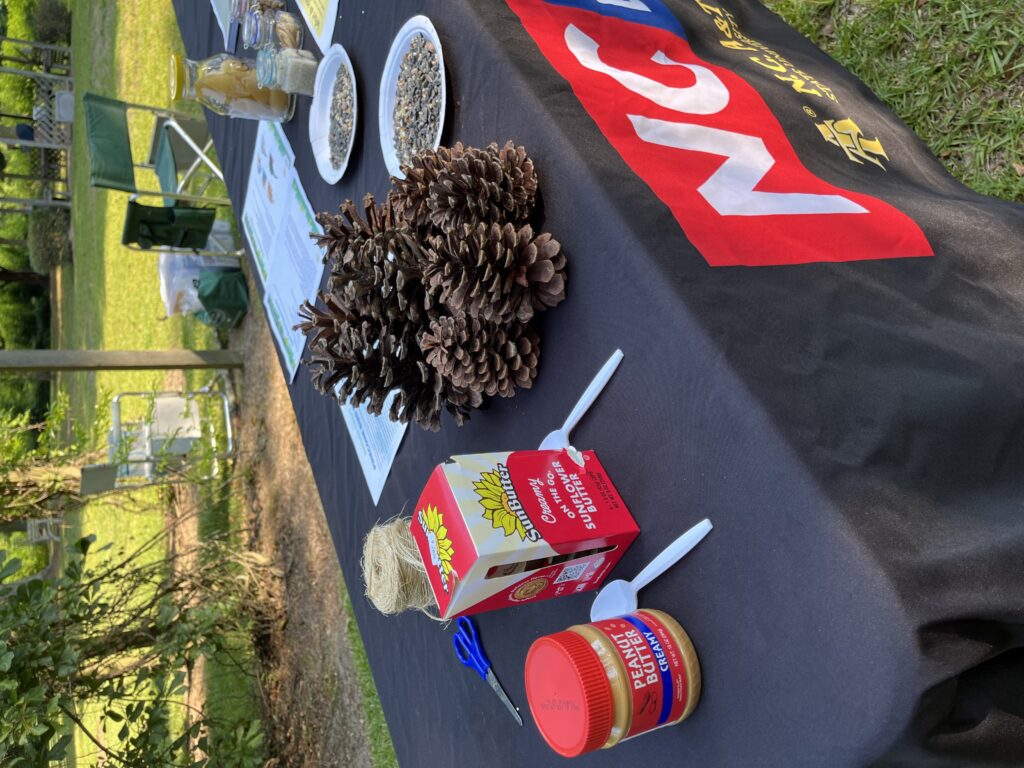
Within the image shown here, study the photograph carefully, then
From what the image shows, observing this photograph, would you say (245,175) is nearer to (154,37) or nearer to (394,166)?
(394,166)

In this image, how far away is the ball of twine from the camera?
90cm

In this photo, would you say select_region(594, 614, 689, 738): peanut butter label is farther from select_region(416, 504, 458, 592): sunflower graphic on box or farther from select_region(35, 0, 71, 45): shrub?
select_region(35, 0, 71, 45): shrub

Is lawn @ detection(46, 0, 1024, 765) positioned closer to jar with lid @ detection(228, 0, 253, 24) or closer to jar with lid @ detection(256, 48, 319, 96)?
jar with lid @ detection(256, 48, 319, 96)

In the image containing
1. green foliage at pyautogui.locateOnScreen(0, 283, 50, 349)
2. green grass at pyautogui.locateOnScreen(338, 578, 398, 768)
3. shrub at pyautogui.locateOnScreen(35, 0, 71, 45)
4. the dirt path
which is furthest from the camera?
green foliage at pyautogui.locateOnScreen(0, 283, 50, 349)

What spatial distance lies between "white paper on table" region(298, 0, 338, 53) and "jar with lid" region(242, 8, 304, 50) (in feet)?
0.10

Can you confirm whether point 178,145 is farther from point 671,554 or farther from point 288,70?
point 671,554

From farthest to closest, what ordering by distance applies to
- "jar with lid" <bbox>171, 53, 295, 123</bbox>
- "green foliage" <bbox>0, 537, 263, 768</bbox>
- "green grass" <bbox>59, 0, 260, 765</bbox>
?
"green grass" <bbox>59, 0, 260, 765</bbox>
"green foliage" <bbox>0, 537, 263, 768</bbox>
"jar with lid" <bbox>171, 53, 295, 123</bbox>

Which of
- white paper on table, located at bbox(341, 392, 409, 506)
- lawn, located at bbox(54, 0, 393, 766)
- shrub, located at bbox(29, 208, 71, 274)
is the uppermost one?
white paper on table, located at bbox(341, 392, 409, 506)

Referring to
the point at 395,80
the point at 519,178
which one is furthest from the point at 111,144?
the point at 519,178

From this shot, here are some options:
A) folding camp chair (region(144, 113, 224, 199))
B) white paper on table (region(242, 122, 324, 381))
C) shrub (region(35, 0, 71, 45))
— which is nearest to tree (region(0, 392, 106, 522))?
folding camp chair (region(144, 113, 224, 199))

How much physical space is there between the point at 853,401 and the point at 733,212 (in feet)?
0.93

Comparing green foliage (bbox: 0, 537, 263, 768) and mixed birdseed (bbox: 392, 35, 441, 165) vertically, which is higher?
mixed birdseed (bbox: 392, 35, 441, 165)

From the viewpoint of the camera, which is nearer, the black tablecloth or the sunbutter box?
the black tablecloth

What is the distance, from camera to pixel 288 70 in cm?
146
